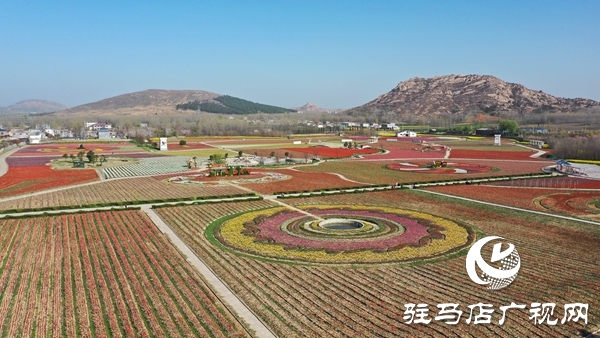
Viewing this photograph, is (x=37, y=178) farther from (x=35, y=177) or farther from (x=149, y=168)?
(x=149, y=168)

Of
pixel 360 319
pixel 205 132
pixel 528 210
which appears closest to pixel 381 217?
pixel 528 210

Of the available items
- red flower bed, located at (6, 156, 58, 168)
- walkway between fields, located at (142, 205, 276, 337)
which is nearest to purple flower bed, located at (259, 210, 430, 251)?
walkway between fields, located at (142, 205, 276, 337)

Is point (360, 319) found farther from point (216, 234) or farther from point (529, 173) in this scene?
point (529, 173)

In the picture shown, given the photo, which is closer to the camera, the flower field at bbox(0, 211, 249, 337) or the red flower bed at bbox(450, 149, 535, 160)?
the flower field at bbox(0, 211, 249, 337)

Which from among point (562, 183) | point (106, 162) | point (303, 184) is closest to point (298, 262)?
point (303, 184)

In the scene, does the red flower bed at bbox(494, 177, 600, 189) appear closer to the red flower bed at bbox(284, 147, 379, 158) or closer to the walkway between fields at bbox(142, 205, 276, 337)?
the red flower bed at bbox(284, 147, 379, 158)

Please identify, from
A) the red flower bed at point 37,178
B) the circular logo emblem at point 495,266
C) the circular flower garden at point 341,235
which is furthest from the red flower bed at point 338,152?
the circular logo emblem at point 495,266

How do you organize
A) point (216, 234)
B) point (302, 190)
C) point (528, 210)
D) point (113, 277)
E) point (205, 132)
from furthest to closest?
point (205, 132)
point (302, 190)
point (528, 210)
point (216, 234)
point (113, 277)
